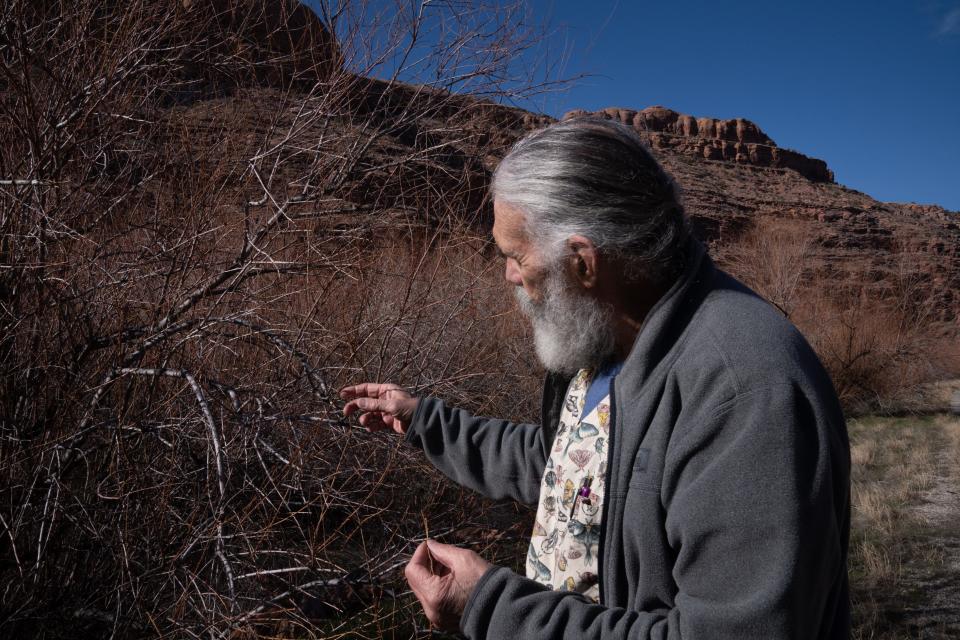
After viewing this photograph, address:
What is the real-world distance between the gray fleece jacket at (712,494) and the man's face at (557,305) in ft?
0.68

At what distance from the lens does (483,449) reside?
185 cm

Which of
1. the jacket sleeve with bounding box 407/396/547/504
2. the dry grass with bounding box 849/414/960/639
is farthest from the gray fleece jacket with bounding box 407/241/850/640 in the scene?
the dry grass with bounding box 849/414/960/639

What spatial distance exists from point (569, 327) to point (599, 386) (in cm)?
17

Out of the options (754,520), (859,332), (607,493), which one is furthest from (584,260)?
(859,332)

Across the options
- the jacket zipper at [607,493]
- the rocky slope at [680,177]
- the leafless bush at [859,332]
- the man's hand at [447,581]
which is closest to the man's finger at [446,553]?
the man's hand at [447,581]

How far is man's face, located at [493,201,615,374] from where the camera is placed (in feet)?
4.70

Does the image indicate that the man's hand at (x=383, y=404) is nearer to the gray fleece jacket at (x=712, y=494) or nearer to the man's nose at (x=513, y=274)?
the man's nose at (x=513, y=274)

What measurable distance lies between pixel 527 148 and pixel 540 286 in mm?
292

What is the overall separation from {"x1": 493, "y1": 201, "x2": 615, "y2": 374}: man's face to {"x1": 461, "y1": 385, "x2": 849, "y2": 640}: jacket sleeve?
0.41 m

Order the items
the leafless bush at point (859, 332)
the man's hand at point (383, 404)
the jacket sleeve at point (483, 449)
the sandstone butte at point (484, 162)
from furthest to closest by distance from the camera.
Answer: the leafless bush at point (859, 332)
the sandstone butte at point (484, 162)
the man's hand at point (383, 404)
the jacket sleeve at point (483, 449)

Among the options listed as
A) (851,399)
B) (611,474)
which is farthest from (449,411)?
(851,399)

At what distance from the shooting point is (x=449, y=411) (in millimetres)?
1973

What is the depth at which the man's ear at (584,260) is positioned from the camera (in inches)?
53.1

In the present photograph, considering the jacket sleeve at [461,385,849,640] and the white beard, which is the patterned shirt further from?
the jacket sleeve at [461,385,849,640]
